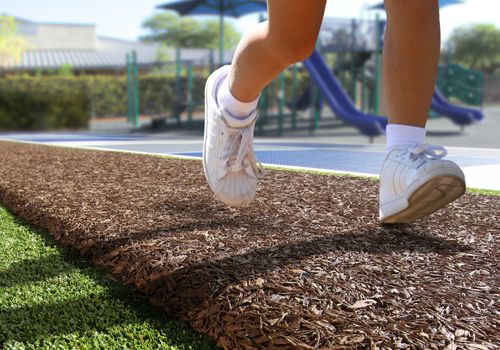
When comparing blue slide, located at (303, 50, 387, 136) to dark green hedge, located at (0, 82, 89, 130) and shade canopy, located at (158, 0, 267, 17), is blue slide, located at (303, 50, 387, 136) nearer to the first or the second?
shade canopy, located at (158, 0, 267, 17)

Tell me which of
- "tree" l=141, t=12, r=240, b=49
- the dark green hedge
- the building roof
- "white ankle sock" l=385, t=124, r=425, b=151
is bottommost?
the dark green hedge

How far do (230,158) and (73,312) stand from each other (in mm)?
857

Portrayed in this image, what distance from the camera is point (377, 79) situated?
13.7 metres

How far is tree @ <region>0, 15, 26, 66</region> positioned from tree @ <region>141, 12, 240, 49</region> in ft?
130

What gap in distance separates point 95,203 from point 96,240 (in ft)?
1.92

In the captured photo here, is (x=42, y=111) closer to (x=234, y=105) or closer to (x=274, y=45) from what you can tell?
(x=234, y=105)

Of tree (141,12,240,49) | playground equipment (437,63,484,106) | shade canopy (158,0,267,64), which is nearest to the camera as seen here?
shade canopy (158,0,267,64)

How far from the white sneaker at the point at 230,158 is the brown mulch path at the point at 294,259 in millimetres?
101

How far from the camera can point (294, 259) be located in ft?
5.22

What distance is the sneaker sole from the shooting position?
1717 millimetres

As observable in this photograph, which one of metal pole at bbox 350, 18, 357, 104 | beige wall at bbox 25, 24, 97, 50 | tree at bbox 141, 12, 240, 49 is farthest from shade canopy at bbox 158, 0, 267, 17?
tree at bbox 141, 12, 240, 49

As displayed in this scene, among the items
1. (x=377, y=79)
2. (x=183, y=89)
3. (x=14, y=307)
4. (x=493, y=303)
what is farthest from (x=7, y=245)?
(x=183, y=89)

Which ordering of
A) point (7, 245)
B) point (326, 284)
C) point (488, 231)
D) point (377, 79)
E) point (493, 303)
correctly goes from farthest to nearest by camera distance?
1. point (377, 79)
2. point (7, 245)
3. point (488, 231)
4. point (326, 284)
5. point (493, 303)

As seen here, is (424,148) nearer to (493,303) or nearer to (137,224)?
(493,303)
